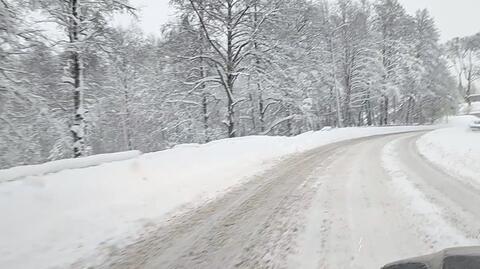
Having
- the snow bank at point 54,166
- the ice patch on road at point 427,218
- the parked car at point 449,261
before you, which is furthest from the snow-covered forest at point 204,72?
the parked car at point 449,261

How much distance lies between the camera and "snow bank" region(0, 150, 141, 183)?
8.22m

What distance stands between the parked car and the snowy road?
177 centimetres

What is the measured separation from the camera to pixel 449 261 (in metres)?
2.40

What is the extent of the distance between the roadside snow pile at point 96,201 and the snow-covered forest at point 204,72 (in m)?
5.06

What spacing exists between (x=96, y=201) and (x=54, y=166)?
205 cm

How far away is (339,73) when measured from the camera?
41.2 m

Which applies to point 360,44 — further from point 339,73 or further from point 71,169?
point 71,169

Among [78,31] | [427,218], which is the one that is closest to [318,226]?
[427,218]

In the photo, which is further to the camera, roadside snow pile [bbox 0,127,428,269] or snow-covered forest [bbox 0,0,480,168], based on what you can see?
snow-covered forest [bbox 0,0,480,168]

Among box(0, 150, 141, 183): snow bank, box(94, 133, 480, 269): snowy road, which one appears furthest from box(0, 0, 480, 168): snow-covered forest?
box(94, 133, 480, 269): snowy road

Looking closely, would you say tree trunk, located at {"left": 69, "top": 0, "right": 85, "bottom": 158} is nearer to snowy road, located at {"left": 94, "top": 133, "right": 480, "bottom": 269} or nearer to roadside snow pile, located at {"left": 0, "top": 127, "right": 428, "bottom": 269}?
roadside snow pile, located at {"left": 0, "top": 127, "right": 428, "bottom": 269}

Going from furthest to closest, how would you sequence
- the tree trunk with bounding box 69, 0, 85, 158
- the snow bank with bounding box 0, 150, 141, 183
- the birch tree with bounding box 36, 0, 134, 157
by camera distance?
the tree trunk with bounding box 69, 0, 85, 158 < the birch tree with bounding box 36, 0, 134, 157 < the snow bank with bounding box 0, 150, 141, 183

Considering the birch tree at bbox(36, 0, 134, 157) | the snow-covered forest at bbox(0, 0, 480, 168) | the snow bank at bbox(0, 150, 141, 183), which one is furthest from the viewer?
the birch tree at bbox(36, 0, 134, 157)

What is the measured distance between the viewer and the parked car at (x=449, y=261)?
2.34 m
